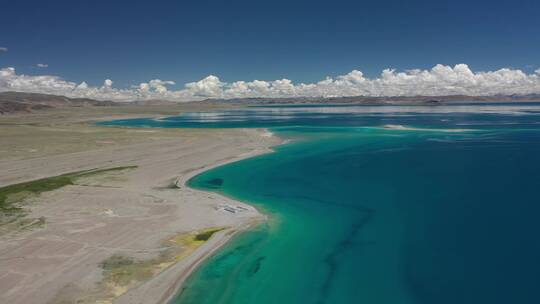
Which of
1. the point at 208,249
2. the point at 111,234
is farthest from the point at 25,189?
the point at 208,249

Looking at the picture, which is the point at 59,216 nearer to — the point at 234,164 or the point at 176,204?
the point at 176,204

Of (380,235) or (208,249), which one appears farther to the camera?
(380,235)

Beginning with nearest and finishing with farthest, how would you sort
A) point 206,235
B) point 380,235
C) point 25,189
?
1. point 206,235
2. point 380,235
3. point 25,189

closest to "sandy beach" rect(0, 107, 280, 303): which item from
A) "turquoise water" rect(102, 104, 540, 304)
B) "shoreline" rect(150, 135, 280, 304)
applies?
"shoreline" rect(150, 135, 280, 304)

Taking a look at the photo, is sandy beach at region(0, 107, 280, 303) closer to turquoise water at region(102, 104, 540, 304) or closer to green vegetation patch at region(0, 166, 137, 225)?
green vegetation patch at region(0, 166, 137, 225)

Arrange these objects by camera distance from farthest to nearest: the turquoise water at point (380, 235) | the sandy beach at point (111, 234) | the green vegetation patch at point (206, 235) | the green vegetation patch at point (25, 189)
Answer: the green vegetation patch at point (25, 189)
the green vegetation patch at point (206, 235)
the turquoise water at point (380, 235)
the sandy beach at point (111, 234)

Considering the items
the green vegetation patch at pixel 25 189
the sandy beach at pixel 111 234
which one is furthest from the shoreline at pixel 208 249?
the green vegetation patch at pixel 25 189

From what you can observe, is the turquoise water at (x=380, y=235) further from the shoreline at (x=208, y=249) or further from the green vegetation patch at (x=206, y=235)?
the green vegetation patch at (x=206, y=235)

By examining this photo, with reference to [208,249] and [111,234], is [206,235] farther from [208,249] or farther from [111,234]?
[111,234]

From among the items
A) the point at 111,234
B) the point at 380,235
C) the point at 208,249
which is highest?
the point at 111,234
